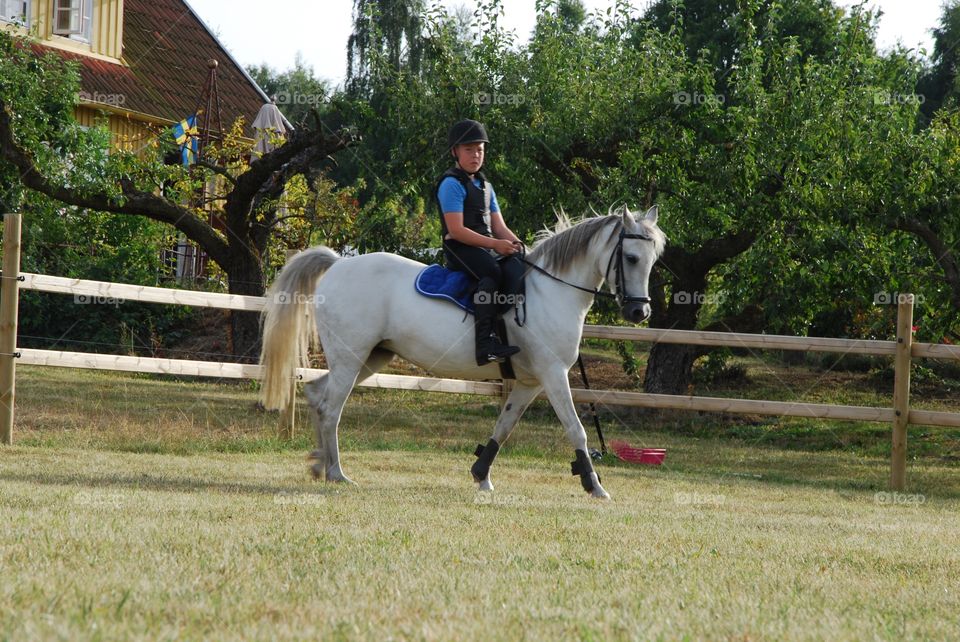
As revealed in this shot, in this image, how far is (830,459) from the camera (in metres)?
13.3

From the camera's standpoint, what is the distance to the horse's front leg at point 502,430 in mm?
8031

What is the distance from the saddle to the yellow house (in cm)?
1422

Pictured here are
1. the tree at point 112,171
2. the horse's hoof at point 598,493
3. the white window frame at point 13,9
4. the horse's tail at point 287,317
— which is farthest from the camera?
the white window frame at point 13,9

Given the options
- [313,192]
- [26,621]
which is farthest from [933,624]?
[313,192]

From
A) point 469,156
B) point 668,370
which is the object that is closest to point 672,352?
point 668,370

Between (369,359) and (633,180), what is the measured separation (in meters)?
6.79

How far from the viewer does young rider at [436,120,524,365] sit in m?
7.68

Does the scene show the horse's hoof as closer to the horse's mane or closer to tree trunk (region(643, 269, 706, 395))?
the horse's mane

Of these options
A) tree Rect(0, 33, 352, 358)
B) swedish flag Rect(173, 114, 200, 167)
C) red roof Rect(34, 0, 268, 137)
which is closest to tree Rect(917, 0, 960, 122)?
red roof Rect(34, 0, 268, 137)

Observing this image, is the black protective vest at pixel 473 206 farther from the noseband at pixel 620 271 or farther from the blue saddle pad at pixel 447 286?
the noseband at pixel 620 271

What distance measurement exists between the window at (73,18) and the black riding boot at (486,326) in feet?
60.2

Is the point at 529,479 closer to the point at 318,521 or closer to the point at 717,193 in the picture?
the point at 318,521

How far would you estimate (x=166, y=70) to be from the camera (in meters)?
25.7

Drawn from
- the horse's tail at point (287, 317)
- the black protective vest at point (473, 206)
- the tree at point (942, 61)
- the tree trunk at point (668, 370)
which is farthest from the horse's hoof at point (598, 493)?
the tree at point (942, 61)
